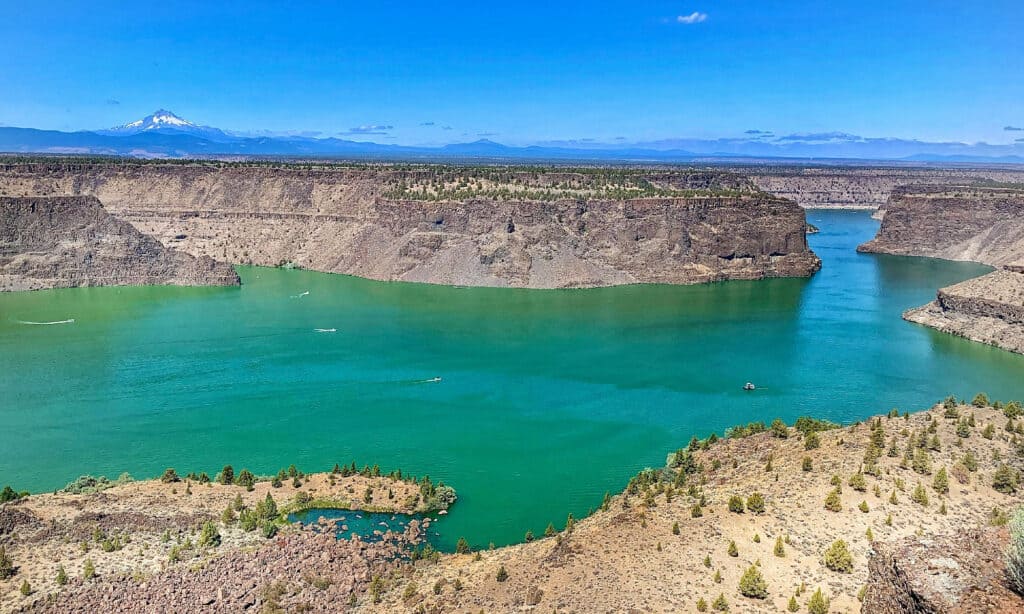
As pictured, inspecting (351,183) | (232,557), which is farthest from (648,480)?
(351,183)

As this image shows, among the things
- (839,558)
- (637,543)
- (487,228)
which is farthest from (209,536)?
(487,228)

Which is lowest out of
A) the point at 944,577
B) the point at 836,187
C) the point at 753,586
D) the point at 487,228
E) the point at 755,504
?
the point at 753,586

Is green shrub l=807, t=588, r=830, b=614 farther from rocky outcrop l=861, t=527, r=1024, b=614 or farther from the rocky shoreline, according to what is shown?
rocky outcrop l=861, t=527, r=1024, b=614

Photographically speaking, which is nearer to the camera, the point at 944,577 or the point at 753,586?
the point at 944,577

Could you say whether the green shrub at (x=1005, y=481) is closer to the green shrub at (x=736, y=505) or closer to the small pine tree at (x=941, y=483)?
the small pine tree at (x=941, y=483)

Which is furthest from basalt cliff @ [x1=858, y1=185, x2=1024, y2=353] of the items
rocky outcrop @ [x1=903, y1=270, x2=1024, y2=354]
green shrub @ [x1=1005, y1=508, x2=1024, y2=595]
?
green shrub @ [x1=1005, y1=508, x2=1024, y2=595]

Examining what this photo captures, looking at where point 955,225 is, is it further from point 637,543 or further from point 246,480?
point 246,480

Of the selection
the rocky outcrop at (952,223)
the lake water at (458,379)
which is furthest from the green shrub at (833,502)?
the rocky outcrop at (952,223)
